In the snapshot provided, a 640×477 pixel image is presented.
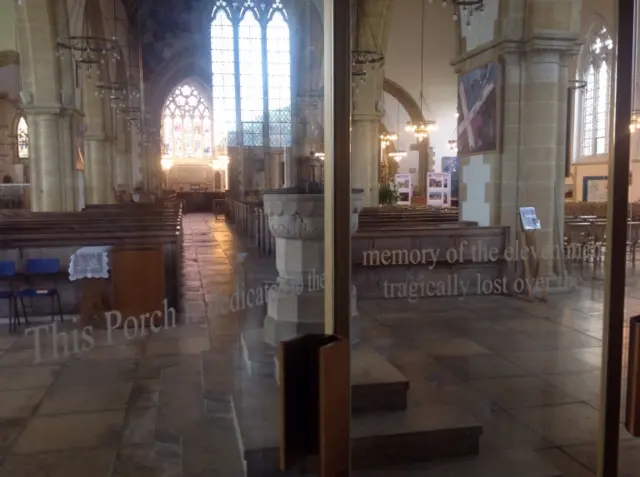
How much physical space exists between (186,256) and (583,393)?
28.8 feet

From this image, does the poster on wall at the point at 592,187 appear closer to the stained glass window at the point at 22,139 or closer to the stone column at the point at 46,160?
the stone column at the point at 46,160

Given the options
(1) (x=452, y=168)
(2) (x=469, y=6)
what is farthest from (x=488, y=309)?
(1) (x=452, y=168)

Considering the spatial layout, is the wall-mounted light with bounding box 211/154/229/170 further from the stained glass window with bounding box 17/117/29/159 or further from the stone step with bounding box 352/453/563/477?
the stone step with bounding box 352/453/563/477

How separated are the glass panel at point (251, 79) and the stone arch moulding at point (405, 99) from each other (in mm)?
5110

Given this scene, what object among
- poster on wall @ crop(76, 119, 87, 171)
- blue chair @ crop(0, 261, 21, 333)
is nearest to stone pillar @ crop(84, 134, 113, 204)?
poster on wall @ crop(76, 119, 87, 171)

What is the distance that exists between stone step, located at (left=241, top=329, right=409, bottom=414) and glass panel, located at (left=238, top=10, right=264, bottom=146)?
832 inches

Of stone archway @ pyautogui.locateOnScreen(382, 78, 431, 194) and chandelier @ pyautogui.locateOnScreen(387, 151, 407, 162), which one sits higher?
stone archway @ pyautogui.locateOnScreen(382, 78, 431, 194)

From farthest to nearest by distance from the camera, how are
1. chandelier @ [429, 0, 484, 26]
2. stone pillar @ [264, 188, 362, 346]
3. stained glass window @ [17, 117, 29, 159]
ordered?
stained glass window @ [17, 117, 29, 159], chandelier @ [429, 0, 484, 26], stone pillar @ [264, 188, 362, 346]

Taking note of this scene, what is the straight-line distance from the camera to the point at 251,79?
2520 centimetres

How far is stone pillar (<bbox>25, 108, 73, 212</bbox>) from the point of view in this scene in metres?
11.8

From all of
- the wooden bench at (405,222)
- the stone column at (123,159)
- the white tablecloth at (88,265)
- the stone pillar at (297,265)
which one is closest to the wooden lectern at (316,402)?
the stone pillar at (297,265)

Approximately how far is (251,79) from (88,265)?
20186 mm

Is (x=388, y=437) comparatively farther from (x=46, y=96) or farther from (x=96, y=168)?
(x=96, y=168)

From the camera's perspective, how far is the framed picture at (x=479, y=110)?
800cm
